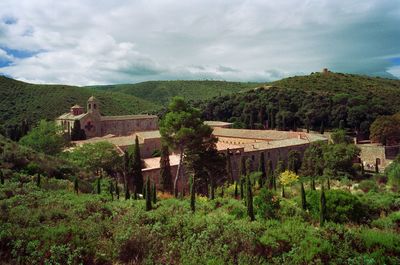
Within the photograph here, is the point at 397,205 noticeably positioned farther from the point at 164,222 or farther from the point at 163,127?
the point at 163,127

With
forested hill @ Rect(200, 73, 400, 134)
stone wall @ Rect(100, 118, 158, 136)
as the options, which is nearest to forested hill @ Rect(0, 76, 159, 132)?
stone wall @ Rect(100, 118, 158, 136)

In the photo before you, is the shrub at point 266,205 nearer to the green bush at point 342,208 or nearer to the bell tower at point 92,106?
the green bush at point 342,208

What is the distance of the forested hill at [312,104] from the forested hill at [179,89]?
36301 mm

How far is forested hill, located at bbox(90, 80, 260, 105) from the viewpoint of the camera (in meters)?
117

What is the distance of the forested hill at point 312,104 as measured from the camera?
59.2m

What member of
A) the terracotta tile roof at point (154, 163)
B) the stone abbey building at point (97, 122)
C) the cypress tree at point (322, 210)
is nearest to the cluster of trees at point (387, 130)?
the terracotta tile roof at point (154, 163)

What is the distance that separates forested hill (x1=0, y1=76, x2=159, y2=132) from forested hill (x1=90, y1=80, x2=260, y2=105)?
32857 millimetres

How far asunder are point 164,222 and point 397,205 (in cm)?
1369

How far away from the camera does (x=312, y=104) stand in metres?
63.5

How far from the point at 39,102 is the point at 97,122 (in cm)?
2224

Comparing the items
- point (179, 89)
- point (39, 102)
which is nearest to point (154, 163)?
point (39, 102)

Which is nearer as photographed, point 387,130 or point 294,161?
point 294,161

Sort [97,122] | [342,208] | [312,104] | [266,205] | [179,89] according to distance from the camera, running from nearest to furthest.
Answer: [266,205] → [342,208] → [97,122] → [312,104] → [179,89]

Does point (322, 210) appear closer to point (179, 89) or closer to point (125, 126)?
point (125, 126)
